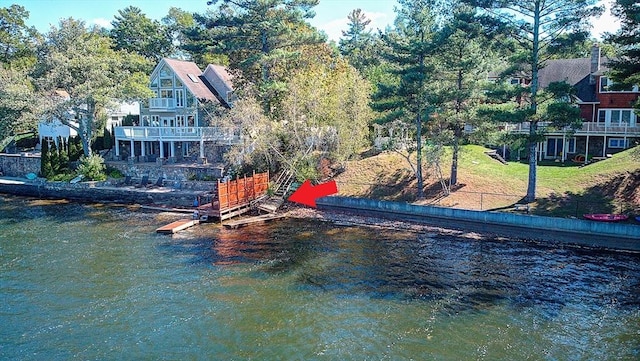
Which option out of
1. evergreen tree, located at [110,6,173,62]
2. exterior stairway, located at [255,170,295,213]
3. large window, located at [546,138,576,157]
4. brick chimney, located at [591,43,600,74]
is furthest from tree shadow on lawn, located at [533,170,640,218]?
evergreen tree, located at [110,6,173,62]

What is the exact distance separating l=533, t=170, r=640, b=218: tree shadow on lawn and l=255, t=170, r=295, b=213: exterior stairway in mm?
16405

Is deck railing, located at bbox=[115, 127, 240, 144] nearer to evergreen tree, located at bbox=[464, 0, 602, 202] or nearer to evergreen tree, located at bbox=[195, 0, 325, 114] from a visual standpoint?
evergreen tree, located at bbox=[195, 0, 325, 114]

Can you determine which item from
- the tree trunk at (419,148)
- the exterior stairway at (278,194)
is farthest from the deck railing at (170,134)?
the tree trunk at (419,148)

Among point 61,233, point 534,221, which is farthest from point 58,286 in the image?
point 534,221

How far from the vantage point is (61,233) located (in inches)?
1104

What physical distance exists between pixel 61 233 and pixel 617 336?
1105 inches

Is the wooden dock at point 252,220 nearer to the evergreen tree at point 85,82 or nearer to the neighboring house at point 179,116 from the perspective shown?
the neighboring house at point 179,116

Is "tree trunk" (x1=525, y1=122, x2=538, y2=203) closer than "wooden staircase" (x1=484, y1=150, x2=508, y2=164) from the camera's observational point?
Yes

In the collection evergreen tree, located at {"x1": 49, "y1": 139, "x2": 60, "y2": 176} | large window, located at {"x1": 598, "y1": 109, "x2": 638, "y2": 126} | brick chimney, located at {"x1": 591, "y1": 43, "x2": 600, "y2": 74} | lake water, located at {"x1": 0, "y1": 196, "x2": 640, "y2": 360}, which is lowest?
lake water, located at {"x1": 0, "y1": 196, "x2": 640, "y2": 360}

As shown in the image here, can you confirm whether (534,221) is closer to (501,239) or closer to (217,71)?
(501,239)

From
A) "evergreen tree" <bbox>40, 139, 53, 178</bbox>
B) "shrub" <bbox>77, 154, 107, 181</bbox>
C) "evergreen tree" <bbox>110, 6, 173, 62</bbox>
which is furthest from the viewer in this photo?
"evergreen tree" <bbox>110, 6, 173, 62</bbox>

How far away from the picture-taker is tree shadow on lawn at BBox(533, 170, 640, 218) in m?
25.6

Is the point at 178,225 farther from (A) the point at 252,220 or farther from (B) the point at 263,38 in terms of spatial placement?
(B) the point at 263,38

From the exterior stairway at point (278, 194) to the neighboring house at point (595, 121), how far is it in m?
18.9
